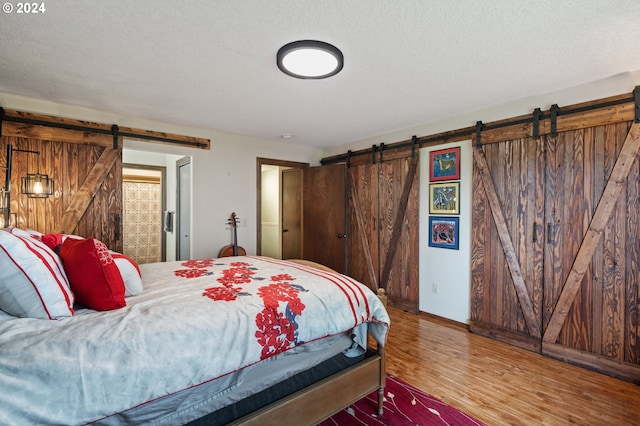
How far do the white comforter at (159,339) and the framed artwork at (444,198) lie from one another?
2094mm

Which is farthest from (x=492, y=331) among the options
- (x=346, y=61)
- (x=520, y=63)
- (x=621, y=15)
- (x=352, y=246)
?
(x=346, y=61)

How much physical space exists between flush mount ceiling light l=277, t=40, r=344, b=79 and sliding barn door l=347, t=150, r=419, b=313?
207cm

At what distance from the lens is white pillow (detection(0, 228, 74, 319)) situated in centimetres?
120

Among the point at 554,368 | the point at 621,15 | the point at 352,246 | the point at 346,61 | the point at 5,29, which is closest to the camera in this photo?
the point at 621,15

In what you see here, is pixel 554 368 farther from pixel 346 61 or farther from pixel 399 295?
pixel 346 61

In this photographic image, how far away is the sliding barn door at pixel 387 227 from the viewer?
3.98 metres

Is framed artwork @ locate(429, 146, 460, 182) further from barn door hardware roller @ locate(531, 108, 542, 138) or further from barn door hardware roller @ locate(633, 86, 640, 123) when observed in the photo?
barn door hardware roller @ locate(633, 86, 640, 123)

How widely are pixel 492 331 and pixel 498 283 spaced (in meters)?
0.51

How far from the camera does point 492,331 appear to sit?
3.19m

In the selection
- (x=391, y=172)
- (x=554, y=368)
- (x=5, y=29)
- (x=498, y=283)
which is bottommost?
(x=554, y=368)

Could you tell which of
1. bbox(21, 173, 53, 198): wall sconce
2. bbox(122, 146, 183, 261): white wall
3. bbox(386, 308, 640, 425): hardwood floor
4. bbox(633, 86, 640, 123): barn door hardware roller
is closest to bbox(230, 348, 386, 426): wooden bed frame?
bbox(386, 308, 640, 425): hardwood floor

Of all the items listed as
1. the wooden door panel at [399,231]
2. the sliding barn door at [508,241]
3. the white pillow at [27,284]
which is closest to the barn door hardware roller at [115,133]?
the white pillow at [27,284]

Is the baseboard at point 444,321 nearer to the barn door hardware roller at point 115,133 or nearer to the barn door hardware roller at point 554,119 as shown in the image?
the barn door hardware roller at point 554,119

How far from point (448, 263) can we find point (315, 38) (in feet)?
9.40
